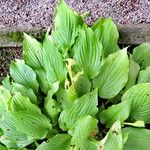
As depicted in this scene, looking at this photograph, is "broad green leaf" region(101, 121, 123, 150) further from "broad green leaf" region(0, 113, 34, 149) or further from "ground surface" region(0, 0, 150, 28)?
"ground surface" region(0, 0, 150, 28)

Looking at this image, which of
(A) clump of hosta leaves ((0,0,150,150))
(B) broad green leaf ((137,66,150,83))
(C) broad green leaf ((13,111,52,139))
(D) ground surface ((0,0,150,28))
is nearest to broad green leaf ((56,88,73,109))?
(A) clump of hosta leaves ((0,0,150,150))

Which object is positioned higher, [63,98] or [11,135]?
[63,98]

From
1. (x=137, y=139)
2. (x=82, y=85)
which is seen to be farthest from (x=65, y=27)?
(x=137, y=139)

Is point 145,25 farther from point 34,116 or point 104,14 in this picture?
point 34,116

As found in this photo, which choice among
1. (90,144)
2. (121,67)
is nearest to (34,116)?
(90,144)

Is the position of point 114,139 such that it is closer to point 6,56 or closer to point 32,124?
point 32,124

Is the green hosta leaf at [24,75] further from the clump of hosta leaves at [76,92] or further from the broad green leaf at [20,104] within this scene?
the broad green leaf at [20,104]
